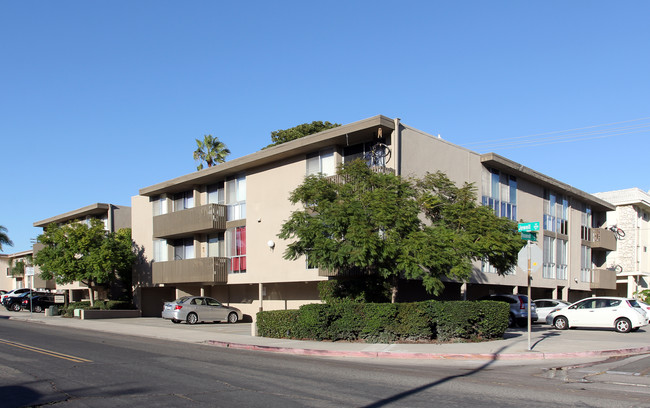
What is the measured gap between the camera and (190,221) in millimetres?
32406

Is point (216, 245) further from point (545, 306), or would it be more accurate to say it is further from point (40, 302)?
point (40, 302)

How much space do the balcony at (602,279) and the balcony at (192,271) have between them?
25752mm

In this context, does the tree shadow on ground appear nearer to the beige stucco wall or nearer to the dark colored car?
the beige stucco wall

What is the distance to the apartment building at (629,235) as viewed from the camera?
145 feet

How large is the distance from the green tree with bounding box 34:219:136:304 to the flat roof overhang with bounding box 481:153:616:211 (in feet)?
77.3

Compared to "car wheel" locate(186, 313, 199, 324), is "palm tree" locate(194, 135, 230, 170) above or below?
above

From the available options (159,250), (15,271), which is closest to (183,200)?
(159,250)

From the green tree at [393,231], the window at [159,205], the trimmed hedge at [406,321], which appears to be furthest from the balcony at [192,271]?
the trimmed hedge at [406,321]

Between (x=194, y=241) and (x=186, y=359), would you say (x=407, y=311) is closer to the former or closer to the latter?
(x=186, y=359)

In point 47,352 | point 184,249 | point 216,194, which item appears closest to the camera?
point 47,352

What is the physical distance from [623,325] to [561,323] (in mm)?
2697

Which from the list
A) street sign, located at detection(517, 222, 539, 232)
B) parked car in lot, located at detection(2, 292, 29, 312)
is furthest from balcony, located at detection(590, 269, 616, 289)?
parked car in lot, located at detection(2, 292, 29, 312)

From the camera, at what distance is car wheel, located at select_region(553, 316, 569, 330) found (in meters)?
25.8

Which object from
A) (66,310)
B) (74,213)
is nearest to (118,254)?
(66,310)
